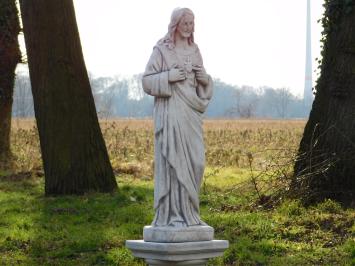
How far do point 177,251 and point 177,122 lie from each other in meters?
1.38

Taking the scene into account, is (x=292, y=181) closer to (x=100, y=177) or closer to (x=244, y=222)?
(x=244, y=222)

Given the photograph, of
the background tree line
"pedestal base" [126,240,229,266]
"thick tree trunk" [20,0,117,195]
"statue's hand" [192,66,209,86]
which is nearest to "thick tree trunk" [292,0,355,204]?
"thick tree trunk" [20,0,117,195]

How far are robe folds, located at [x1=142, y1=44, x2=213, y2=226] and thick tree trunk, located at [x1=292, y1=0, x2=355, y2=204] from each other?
599 cm

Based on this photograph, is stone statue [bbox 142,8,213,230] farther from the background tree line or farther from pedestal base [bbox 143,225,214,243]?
the background tree line

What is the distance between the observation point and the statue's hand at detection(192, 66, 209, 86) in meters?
9.45

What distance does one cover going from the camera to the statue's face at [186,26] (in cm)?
930

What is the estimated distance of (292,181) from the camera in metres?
15.4

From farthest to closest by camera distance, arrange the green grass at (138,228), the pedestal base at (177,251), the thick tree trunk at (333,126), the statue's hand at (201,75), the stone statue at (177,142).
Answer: the thick tree trunk at (333,126) < the green grass at (138,228) < the statue's hand at (201,75) < the stone statue at (177,142) < the pedestal base at (177,251)

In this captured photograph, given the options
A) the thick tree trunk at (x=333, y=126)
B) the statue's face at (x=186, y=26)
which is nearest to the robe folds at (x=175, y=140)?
the statue's face at (x=186, y=26)

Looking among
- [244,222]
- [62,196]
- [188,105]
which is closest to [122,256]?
[244,222]

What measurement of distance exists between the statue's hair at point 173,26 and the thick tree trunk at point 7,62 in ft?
44.5

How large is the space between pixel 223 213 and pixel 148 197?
2182mm

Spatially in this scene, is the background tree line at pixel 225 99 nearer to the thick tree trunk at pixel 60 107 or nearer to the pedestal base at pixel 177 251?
the thick tree trunk at pixel 60 107

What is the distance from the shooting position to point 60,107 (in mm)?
17156
